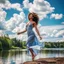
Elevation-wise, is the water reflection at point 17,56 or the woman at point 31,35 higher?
the woman at point 31,35

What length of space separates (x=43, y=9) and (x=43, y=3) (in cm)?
6

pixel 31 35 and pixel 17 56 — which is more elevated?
pixel 31 35

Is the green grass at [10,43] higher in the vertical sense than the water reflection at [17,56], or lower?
higher

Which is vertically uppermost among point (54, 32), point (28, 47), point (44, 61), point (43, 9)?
point (43, 9)

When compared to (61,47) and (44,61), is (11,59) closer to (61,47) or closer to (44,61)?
(44,61)

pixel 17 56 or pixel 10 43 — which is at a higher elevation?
pixel 10 43

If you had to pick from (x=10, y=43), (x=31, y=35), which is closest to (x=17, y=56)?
(x=10, y=43)

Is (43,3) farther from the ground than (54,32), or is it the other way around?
(43,3)

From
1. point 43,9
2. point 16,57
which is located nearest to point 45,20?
point 43,9

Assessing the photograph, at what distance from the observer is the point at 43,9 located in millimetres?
2578

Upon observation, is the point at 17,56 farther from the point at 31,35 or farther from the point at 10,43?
the point at 31,35

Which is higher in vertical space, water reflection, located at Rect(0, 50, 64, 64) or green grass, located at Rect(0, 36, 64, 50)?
green grass, located at Rect(0, 36, 64, 50)

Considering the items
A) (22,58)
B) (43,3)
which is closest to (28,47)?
(22,58)

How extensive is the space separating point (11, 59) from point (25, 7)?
22.2 inches
